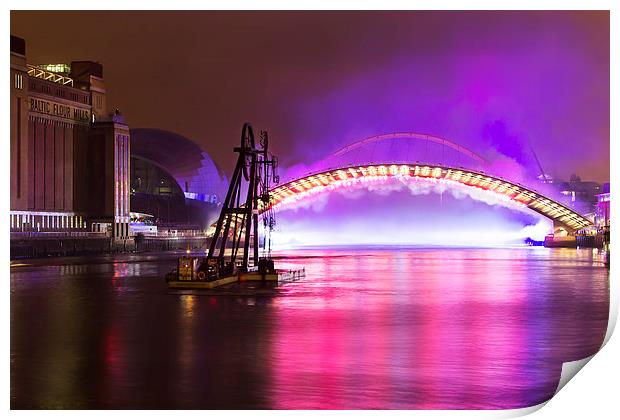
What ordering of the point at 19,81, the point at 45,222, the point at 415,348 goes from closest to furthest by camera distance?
the point at 415,348
the point at 19,81
the point at 45,222

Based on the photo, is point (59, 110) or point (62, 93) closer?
point (59, 110)

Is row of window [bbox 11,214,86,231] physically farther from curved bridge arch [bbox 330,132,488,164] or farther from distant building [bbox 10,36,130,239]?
curved bridge arch [bbox 330,132,488,164]

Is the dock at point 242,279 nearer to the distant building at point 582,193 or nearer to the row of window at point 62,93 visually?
the row of window at point 62,93

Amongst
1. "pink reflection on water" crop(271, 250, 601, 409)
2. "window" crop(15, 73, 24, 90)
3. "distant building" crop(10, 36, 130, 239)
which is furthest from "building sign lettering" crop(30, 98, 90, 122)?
"pink reflection on water" crop(271, 250, 601, 409)

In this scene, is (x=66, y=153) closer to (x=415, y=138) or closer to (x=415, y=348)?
(x=415, y=138)

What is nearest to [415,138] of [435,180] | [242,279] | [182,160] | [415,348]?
[435,180]
